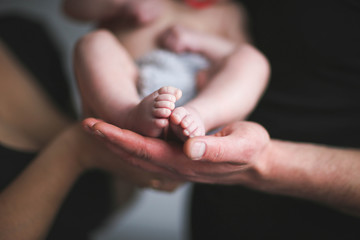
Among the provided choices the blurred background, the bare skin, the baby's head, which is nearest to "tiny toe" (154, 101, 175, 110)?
the bare skin

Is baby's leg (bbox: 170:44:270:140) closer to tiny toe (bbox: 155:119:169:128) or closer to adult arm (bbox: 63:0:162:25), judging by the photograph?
tiny toe (bbox: 155:119:169:128)

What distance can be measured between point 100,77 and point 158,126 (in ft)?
0.59

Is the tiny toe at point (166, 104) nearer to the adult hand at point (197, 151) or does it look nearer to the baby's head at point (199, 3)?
the adult hand at point (197, 151)

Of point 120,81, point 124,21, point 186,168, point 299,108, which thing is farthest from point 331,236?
point 124,21

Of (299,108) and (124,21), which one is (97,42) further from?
(299,108)

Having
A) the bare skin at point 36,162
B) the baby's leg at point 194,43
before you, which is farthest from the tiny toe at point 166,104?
the baby's leg at point 194,43

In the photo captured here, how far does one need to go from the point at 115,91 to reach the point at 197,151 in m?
0.22

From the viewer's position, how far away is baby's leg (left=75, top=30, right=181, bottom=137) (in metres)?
0.41

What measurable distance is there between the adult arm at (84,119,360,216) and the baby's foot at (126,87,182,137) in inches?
0.9

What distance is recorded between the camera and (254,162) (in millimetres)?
492

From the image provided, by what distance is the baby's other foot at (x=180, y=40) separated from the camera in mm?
703

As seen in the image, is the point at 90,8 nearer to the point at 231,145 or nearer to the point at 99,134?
the point at 99,134

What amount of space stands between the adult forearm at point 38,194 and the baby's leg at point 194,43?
0.38 meters

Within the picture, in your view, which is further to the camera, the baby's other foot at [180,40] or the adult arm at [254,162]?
the baby's other foot at [180,40]
